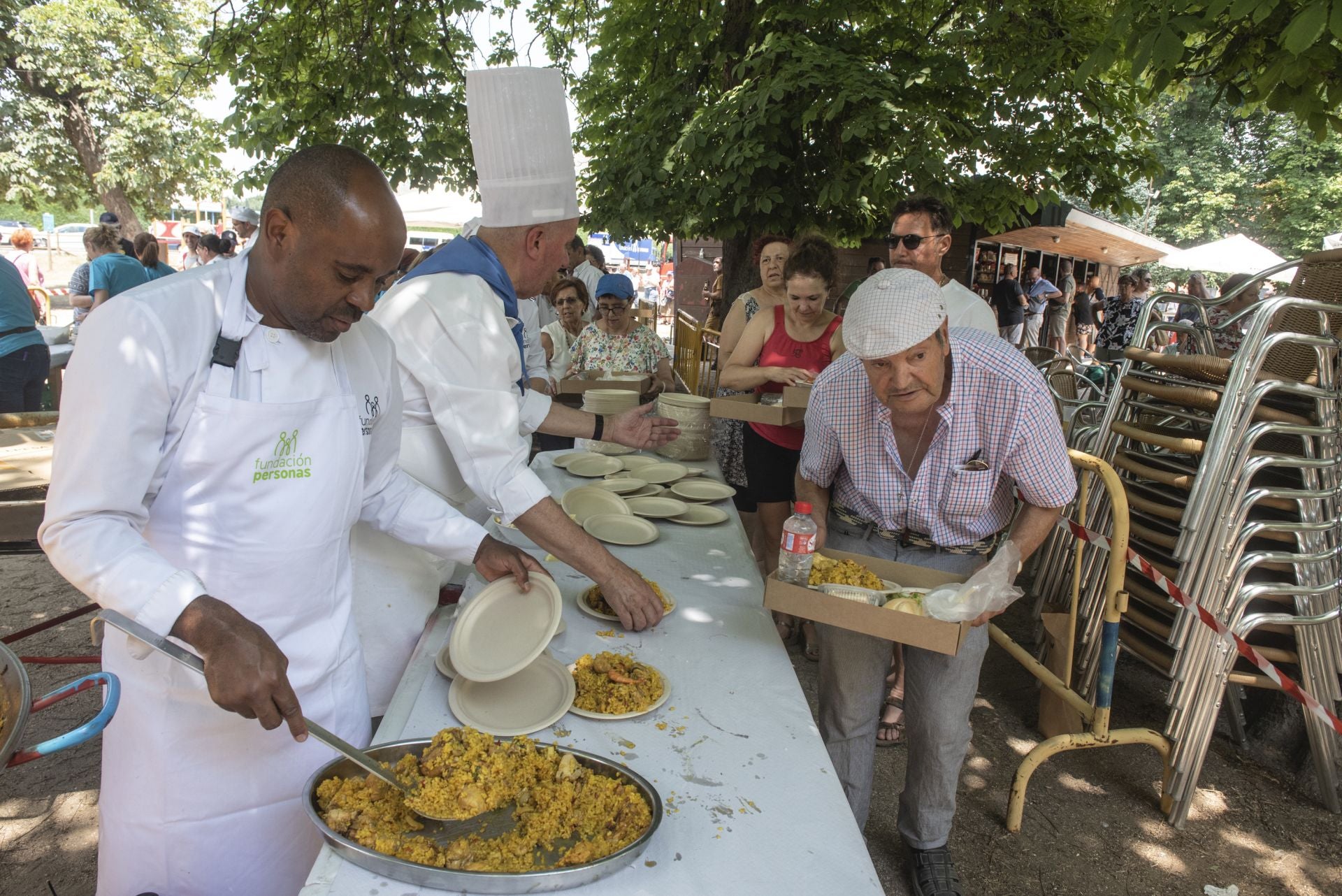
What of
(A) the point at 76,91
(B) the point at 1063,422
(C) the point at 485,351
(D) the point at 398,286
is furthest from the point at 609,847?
(A) the point at 76,91

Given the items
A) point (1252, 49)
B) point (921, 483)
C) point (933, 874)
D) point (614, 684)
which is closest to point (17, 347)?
point (614, 684)

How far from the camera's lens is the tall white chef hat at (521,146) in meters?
2.23

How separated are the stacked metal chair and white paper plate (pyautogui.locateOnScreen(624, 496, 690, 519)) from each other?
1492mm

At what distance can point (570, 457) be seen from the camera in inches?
151

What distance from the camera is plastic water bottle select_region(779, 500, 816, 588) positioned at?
208 cm

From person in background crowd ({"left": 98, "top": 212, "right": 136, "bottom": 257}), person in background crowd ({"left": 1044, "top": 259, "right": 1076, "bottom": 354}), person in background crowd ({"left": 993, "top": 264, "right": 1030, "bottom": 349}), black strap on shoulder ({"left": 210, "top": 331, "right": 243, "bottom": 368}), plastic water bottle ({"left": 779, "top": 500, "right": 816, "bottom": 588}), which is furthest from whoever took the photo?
person in background crowd ({"left": 1044, "top": 259, "right": 1076, "bottom": 354})

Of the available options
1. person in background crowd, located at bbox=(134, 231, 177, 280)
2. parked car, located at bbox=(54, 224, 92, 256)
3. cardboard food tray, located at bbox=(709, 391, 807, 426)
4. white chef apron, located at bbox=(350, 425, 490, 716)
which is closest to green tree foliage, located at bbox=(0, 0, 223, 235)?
person in background crowd, located at bbox=(134, 231, 177, 280)

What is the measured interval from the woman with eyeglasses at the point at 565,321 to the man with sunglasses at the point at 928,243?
134 inches

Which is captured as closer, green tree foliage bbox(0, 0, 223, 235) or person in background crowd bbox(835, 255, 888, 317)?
person in background crowd bbox(835, 255, 888, 317)

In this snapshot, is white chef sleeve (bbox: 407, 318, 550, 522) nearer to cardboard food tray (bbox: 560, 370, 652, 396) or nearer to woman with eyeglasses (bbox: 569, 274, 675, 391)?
cardboard food tray (bbox: 560, 370, 652, 396)

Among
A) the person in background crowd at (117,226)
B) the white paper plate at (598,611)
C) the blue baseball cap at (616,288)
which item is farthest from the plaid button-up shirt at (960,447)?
the person in background crowd at (117,226)

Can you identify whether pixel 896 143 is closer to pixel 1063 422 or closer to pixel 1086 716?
pixel 1063 422

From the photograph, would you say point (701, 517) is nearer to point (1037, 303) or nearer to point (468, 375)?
point (468, 375)

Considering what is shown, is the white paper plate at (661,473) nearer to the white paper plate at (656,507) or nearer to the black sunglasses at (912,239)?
the white paper plate at (656,507)
